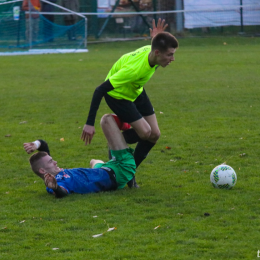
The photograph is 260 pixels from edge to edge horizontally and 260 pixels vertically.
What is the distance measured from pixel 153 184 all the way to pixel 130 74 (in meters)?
1.28

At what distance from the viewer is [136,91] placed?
5.80 metres

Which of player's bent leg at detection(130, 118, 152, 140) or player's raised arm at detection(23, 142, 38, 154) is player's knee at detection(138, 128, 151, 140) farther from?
player's raised arm at detection(23, 142, 38, 154)

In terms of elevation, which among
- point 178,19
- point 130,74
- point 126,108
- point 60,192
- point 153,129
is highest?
point 130,74

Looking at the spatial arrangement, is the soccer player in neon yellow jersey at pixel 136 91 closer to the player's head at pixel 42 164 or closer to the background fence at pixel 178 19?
the player's head at pixel 42 164

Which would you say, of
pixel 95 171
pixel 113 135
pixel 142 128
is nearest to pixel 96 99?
pixel 113 135

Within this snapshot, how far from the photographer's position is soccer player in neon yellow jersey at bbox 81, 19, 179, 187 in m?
5.41

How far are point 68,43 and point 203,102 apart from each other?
14.2 metres

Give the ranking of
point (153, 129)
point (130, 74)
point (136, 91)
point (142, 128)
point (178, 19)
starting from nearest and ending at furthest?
point (130, 74) < point (142, 128) < point (136, 91) < point (153, 129) < point (178, 19)

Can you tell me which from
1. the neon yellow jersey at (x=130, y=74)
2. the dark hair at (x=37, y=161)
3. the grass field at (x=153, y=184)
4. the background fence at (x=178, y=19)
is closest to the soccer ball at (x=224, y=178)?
the grass field at (x=153, y=184)

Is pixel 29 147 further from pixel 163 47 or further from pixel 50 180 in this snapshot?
pixel 163 47

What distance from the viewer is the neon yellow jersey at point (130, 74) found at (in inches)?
217

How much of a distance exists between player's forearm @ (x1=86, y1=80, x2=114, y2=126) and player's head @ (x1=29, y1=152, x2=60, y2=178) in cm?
60

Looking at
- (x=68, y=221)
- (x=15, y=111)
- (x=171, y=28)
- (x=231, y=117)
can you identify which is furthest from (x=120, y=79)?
(x=171, y=28)

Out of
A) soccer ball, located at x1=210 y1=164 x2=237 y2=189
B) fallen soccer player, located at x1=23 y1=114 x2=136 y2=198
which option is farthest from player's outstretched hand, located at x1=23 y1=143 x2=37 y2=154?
soccer ball, located at x1=210 y1=164 x2=237 y2=189
